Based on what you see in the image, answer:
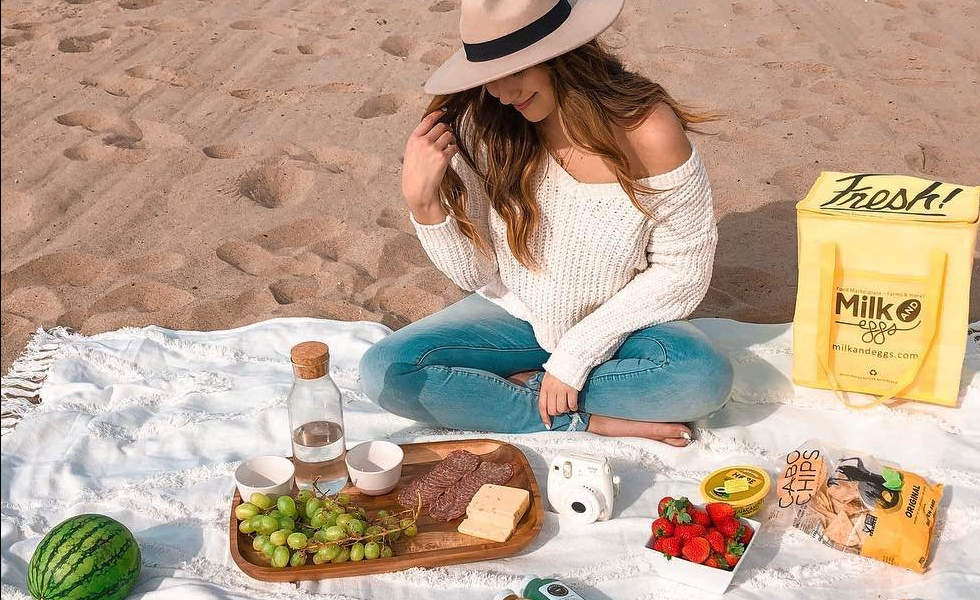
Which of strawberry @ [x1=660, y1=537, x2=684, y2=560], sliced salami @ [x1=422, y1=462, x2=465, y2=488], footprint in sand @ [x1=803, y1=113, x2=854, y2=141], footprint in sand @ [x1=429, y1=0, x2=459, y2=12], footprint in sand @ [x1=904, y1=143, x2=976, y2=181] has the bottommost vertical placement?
footprint in sand @ [x1=904, y1=143, x2=976, y2=181]

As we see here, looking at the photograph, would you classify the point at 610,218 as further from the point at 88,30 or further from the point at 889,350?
the point at 88,30

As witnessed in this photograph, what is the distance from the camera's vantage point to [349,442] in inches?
106

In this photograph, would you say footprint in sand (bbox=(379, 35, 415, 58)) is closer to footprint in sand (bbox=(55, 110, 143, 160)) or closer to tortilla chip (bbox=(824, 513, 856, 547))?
footprint in sand (bbox=(55, 110, 143, 160))

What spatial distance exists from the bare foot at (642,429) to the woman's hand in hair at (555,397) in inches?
3.5

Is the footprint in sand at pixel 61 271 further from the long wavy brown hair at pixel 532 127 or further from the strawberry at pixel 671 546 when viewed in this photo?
the strawberry at pixel 671 546

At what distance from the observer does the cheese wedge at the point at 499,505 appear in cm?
222

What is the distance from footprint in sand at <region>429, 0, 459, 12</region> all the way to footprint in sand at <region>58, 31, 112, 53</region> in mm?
1884

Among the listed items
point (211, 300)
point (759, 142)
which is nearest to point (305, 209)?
point (211, 300)

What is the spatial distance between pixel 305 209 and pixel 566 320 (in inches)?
64.2

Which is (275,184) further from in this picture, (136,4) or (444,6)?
(136,4)

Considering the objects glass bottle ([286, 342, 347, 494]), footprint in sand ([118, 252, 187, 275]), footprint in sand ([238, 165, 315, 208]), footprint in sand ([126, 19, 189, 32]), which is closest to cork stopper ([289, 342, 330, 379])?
glass bottle ([286, 342, 347, 494])

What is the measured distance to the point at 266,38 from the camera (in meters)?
5.60

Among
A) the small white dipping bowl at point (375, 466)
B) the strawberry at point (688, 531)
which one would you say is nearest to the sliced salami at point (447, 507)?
the small white dipping bowl at point (375, 466)

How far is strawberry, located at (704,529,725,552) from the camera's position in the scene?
6.78 feet
